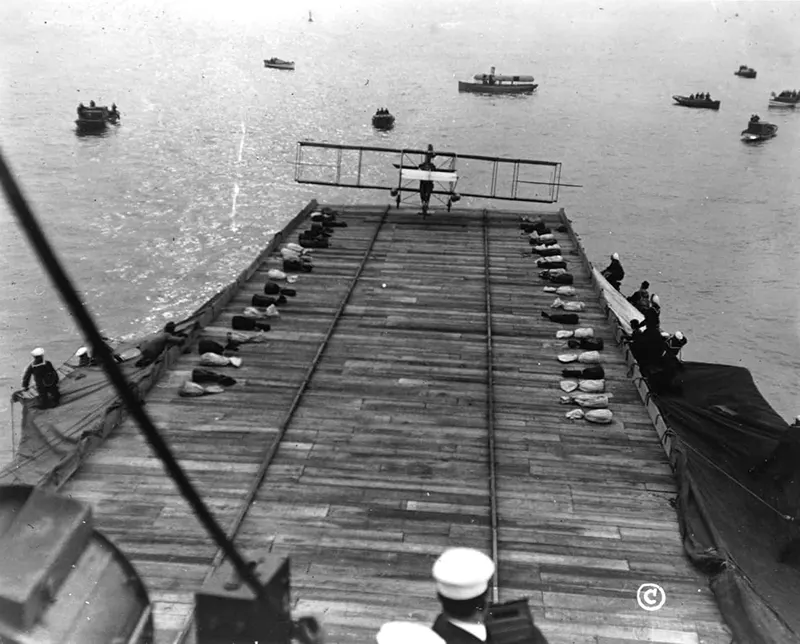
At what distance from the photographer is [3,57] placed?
396 ft

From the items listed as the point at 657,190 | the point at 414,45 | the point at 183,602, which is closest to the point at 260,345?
the point at 183,602

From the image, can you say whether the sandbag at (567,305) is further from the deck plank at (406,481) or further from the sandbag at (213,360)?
the sandbag at (213,360)

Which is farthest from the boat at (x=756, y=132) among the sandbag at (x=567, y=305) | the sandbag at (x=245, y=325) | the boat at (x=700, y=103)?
the sandbag at (x=245, y=325)

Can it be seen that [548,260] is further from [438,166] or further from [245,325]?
[438,166]

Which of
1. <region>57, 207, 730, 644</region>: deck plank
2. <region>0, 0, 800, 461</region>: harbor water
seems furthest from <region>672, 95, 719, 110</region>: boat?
<region>57, 207, 730, 644</region>: deck plank

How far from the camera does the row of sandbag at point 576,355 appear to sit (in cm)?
1816

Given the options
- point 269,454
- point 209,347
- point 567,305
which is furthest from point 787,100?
point 269,454

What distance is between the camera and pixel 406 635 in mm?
4863

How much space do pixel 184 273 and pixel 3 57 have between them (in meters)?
100

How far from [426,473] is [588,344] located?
837 centimetres

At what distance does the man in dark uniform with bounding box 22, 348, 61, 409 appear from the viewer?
22.3 m

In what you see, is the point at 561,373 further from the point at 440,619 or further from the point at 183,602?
the point at 440,619

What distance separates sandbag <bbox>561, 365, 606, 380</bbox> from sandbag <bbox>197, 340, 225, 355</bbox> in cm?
951

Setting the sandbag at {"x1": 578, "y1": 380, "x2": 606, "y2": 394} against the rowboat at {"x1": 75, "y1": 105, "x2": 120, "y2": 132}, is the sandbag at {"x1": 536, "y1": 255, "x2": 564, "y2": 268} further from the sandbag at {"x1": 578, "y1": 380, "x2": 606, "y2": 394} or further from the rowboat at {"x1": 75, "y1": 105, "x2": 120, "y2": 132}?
the rowboat at {"x1": 75, "y1": 105, "x2": 120, "y2": 132}
